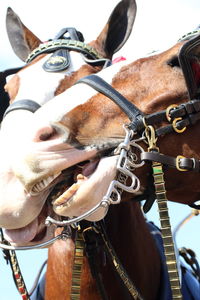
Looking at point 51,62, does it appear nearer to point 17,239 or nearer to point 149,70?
point 149,70

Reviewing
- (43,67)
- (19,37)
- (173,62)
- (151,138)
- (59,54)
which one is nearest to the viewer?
(151,138)

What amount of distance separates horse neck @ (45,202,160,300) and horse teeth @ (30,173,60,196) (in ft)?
3.82

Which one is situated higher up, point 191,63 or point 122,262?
point 191,63

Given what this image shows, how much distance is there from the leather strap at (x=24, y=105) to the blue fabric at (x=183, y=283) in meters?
1.77

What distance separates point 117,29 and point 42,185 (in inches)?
96.8

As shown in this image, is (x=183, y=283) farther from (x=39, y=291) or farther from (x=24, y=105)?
(x=24, y=105)

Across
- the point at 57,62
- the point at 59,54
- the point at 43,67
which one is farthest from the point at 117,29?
the point at 43,67

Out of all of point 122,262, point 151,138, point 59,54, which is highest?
point 59,54

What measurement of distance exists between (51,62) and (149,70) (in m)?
1.29

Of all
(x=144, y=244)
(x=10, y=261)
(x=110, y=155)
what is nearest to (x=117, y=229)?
(x=144, y=244)

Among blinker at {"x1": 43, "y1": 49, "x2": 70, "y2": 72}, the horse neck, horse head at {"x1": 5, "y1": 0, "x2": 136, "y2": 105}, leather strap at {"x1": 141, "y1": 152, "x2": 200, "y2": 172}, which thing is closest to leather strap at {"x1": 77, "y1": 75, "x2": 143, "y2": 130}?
leather strap at {"x1": 141, "y1": 152, "x2": 200, "y2": 172}

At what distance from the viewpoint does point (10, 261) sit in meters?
4.56

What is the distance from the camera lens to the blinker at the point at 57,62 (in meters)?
4.42

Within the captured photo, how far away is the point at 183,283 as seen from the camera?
4695mm
